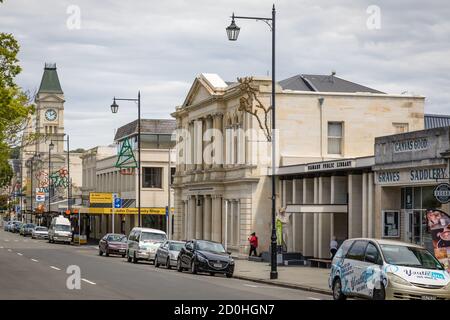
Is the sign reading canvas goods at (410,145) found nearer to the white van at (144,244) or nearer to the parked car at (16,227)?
the white van at (144,244)

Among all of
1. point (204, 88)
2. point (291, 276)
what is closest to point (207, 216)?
point (204, 88)

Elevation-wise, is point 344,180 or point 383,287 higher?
point 344,180

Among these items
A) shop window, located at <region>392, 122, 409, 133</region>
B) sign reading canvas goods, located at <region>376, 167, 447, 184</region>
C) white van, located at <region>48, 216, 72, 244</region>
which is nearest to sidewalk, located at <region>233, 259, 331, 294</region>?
sign reading canvas goods, located at <region>376, 167, 447, 184</region>

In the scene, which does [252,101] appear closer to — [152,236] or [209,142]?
[209,142]

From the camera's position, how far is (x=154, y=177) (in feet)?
274

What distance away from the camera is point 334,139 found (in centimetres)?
5609

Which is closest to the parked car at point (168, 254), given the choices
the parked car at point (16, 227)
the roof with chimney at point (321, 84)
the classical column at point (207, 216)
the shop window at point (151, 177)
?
the roof with chimney at point (321, 84)

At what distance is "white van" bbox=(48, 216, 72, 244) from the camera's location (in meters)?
80.4

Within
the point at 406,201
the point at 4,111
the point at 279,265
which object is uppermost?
the point at 4,111

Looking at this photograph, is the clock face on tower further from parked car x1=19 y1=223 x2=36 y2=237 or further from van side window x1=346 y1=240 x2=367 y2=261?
van side window x1=346 y1=240 x2=367 y2=261

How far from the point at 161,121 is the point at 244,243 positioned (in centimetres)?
3972

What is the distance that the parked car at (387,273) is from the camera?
71.7 ft

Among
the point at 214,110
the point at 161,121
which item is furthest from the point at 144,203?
the point at 214,110

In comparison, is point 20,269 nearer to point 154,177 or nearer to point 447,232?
point 447,232
